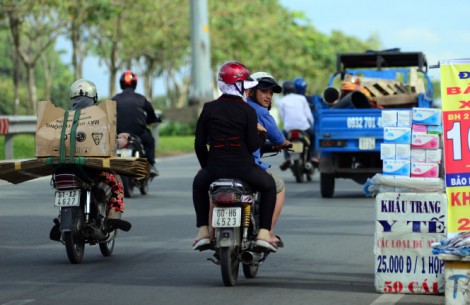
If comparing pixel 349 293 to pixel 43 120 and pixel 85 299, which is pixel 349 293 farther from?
pixel 43 120

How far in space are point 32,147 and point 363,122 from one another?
14.3 metres

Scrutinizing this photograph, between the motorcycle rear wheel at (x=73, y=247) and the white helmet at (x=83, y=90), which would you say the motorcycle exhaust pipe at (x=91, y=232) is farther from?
the white helmet at (x=83, y=90)

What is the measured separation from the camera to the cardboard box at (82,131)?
12391 mm

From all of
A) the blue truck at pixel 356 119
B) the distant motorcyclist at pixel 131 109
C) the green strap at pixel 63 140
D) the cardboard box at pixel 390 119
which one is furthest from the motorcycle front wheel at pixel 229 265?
the blue truck at pixel 356 119

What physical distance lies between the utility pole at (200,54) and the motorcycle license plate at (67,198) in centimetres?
3125

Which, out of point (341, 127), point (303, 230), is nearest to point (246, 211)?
point (303, 230)

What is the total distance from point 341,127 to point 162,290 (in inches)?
429

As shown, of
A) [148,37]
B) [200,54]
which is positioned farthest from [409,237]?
[148,37]

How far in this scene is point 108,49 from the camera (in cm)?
7662

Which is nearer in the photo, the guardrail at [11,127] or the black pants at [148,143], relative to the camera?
the black pants at [148,143]

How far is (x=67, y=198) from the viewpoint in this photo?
40.0ft

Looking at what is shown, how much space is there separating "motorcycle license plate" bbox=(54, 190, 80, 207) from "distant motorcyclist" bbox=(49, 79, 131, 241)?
1.53 ft

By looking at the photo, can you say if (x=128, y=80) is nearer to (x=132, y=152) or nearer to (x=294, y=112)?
(x=132, y=152)

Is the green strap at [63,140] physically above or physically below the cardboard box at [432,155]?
above
